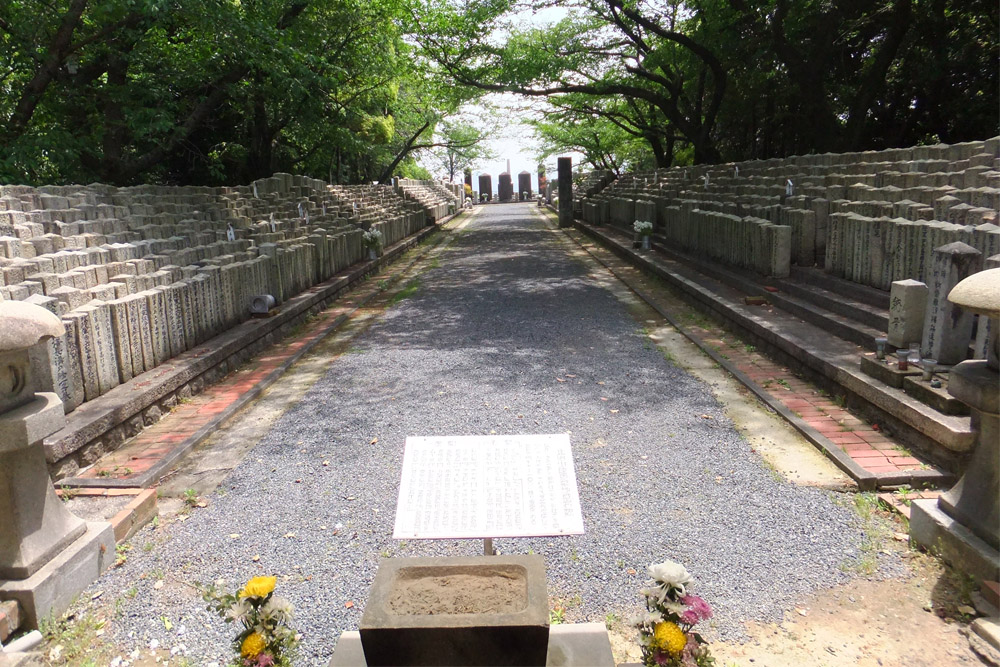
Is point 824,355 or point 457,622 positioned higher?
point 457,622

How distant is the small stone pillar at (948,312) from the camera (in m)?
4.76

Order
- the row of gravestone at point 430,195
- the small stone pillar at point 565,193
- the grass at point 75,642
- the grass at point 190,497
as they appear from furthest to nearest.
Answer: the small stone pillar at point 565,193, the row of gravestone at point 430,195, the grass at point 190,497, the grass at point 75,642

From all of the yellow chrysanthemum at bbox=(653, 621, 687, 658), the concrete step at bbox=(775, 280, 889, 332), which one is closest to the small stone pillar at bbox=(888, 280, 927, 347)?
the concrete step at bbox=(775, 280, 889, 332)

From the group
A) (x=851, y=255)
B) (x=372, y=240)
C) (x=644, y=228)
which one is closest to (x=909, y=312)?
(x=851, y=255)

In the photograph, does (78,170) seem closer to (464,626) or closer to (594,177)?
(464,626)

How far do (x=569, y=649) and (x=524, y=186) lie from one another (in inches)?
2367

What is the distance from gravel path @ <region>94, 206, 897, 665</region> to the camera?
3.17 metres

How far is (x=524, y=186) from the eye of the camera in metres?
60.6

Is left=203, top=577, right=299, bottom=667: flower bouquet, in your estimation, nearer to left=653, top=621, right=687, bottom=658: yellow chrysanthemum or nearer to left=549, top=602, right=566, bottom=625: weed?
left=549, top=602, right=566, bottom=625: weed

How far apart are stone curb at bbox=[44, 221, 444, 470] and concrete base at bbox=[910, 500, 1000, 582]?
458 centimetres

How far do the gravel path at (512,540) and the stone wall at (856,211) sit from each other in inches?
97.3

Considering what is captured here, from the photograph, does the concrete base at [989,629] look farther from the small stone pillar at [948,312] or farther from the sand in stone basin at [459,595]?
the small stone pillar at [948,312]

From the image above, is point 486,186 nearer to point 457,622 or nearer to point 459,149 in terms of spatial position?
point 459,149

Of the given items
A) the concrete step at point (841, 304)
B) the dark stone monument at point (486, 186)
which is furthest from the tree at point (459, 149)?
the concrete step at point (841, 304)
